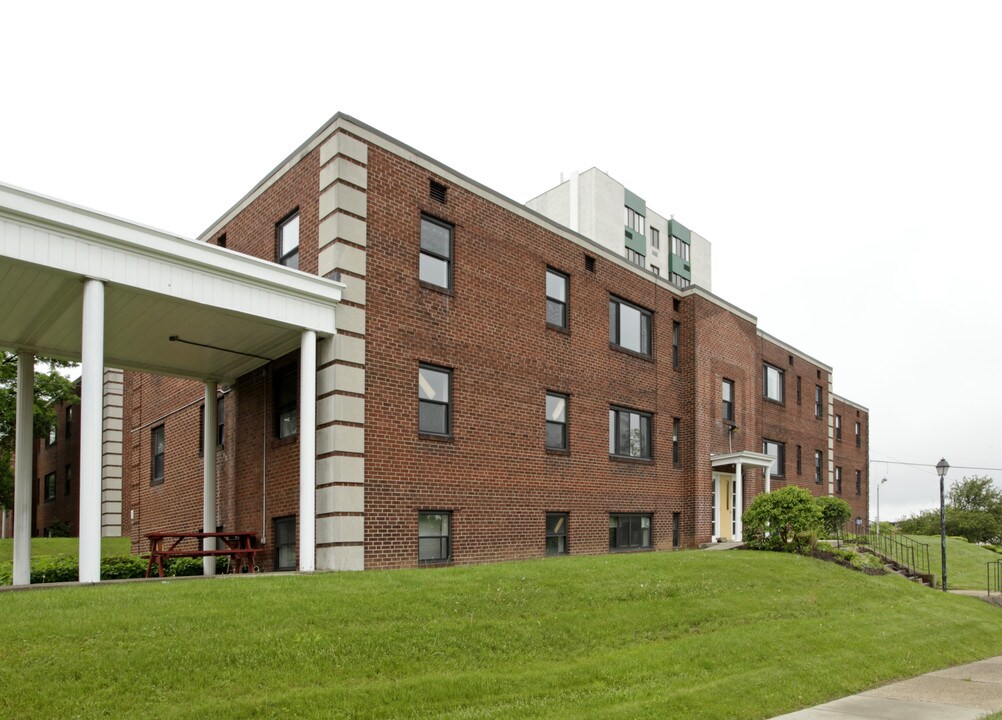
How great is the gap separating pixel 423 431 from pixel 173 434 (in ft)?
27.7

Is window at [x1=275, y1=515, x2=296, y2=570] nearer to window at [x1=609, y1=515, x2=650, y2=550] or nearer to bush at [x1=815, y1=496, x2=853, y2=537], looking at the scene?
window at [x1=609, y1=515, x2=650, y2=550]

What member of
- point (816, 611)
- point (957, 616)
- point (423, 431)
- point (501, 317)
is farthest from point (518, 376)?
point (957, 616)

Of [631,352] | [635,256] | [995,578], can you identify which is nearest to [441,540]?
[631,352]

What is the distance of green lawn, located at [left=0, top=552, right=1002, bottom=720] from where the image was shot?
7.57 m

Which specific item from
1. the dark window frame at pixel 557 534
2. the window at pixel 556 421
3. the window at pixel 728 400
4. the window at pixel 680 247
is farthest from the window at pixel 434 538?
the window at pixel 680 247

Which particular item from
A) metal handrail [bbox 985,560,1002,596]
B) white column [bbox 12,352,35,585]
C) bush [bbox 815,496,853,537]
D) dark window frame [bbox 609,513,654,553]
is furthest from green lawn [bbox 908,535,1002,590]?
white column [bbox 12,352,35,585]

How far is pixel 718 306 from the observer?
27.1 metres

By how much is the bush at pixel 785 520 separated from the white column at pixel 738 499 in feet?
14.4

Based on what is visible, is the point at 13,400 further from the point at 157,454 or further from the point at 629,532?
the point at 629,532

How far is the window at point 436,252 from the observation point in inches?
671

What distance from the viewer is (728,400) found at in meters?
27.6

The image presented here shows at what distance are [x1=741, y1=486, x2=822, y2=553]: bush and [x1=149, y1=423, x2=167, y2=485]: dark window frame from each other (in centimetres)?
1500

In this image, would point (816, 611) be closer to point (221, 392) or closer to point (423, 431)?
point (423, 431)

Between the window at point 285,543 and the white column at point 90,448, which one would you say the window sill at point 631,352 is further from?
the white column at point 90,448
